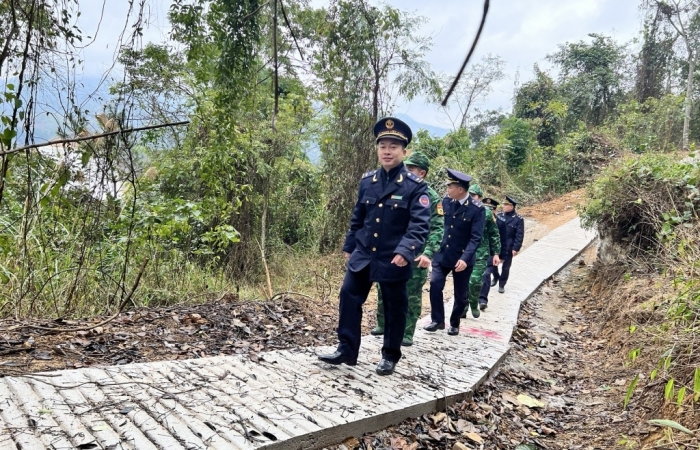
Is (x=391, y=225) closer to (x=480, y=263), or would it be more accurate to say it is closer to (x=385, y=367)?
(x=385, y=367)

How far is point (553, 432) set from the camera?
354 cm

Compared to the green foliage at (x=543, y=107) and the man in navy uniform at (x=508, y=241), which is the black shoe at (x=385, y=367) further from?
the green foliage at (x=543, y=107)

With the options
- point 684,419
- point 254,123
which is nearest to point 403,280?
point 684,419

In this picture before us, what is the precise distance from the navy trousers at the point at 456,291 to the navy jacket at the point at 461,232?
0.32 feet

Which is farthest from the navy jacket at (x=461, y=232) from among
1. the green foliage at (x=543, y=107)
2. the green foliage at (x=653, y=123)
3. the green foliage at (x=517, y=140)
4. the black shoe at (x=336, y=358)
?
the green foliage at (x=543, y=107)

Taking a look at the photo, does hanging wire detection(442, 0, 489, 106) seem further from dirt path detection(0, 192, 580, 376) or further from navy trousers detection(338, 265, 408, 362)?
dirt path detection(0, 192, 580, 376)

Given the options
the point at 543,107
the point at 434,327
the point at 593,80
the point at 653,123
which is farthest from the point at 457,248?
the point at 593,80

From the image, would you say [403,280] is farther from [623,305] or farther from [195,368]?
[623,305]

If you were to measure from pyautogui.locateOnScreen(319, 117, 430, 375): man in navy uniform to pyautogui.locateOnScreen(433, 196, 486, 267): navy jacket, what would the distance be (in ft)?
6.36

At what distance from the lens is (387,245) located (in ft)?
11.4

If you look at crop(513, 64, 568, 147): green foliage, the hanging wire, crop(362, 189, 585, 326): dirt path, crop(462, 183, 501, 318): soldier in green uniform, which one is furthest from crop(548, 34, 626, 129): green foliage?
the hanging wire

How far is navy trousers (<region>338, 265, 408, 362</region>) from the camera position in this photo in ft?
11.6

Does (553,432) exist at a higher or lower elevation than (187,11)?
lower

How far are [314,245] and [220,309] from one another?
6523 mm
